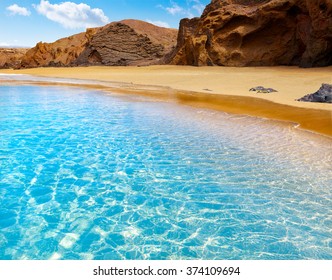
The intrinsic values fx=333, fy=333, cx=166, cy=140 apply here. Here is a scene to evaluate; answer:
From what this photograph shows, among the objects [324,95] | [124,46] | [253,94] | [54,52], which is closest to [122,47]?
[124,46]

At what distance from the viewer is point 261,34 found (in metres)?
27.2

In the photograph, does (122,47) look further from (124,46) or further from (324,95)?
(324,95)

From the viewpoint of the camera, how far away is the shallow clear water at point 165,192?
3549 millimetres

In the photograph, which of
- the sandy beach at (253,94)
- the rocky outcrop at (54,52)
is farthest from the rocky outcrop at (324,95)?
the rocky outcrop at (54,52)

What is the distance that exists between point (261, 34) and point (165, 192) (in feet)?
83.8

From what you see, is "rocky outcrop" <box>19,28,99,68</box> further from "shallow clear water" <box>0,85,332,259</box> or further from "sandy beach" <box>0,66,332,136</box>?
"shallow clear water" <box>0,85,332,259</box>

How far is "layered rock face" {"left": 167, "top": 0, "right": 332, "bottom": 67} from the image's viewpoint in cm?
2123

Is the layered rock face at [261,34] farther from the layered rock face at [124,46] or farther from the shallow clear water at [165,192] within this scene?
the shallow clear water at [165,192]

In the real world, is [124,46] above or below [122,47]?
above

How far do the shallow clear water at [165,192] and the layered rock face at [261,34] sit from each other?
604 inches

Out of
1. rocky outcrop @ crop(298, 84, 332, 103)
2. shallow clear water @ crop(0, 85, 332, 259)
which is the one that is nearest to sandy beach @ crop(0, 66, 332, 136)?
rocky outcrop @ crop(298, 84, 332, 103)

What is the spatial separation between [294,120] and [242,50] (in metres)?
20.2

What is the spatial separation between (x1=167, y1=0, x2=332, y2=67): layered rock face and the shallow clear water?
15333 mm

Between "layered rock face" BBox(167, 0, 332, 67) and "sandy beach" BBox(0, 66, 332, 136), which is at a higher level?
"layered rock face" BBox(167, 0, 332, 67)
